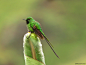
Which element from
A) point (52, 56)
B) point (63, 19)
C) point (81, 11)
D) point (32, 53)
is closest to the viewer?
point (32, 53)

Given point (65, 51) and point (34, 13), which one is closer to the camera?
point (65, 51)

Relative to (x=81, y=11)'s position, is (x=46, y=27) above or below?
below

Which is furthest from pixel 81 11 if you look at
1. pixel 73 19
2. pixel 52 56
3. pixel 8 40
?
pixel 8 40

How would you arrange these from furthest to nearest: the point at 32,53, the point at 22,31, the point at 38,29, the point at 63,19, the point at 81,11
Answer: the point at 81,11, the point at 63,19, the point at 22,31, the point at 38,29, the point at 32,53

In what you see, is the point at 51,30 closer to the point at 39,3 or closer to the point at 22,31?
the point at 22,31

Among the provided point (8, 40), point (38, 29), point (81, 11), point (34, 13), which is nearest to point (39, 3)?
point (34, 13)

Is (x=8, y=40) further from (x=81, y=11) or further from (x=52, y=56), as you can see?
(x=81, y=11)

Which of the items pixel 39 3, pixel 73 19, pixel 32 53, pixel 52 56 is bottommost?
pixel 32 53
